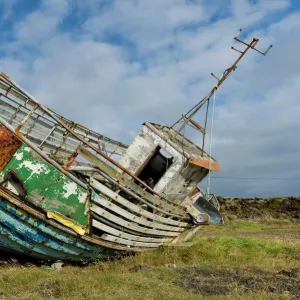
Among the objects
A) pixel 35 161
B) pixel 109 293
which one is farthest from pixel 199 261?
pixel 35 161

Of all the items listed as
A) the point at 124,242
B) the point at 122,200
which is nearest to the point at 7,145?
the point at 122,200

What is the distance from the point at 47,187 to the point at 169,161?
3.61 metres

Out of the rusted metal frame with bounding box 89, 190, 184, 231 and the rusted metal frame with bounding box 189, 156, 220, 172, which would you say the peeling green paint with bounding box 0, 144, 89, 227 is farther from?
the rusted metal frame with bounding box 189, 156, 220, 172

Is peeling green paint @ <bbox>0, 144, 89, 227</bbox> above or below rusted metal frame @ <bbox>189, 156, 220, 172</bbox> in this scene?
below

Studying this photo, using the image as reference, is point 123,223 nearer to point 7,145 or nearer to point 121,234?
point 121,234

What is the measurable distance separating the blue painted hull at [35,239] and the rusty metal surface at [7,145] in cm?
67

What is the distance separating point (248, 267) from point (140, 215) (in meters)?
2.39

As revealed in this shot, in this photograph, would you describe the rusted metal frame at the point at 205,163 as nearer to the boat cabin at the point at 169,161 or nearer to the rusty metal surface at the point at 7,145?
the boat cabin at the point at 169,161

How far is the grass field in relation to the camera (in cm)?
552

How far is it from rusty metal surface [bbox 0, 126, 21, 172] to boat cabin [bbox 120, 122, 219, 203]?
304 centimetres

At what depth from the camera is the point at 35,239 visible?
7164 millimetres

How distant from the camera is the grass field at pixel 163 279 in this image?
18.1 ft

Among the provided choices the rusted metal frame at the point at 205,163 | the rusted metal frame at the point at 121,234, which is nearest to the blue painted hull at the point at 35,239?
the rusted metal frame at the point at 121,234

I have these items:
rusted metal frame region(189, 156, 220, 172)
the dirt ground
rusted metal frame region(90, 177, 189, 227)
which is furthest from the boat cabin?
the dirt ground
